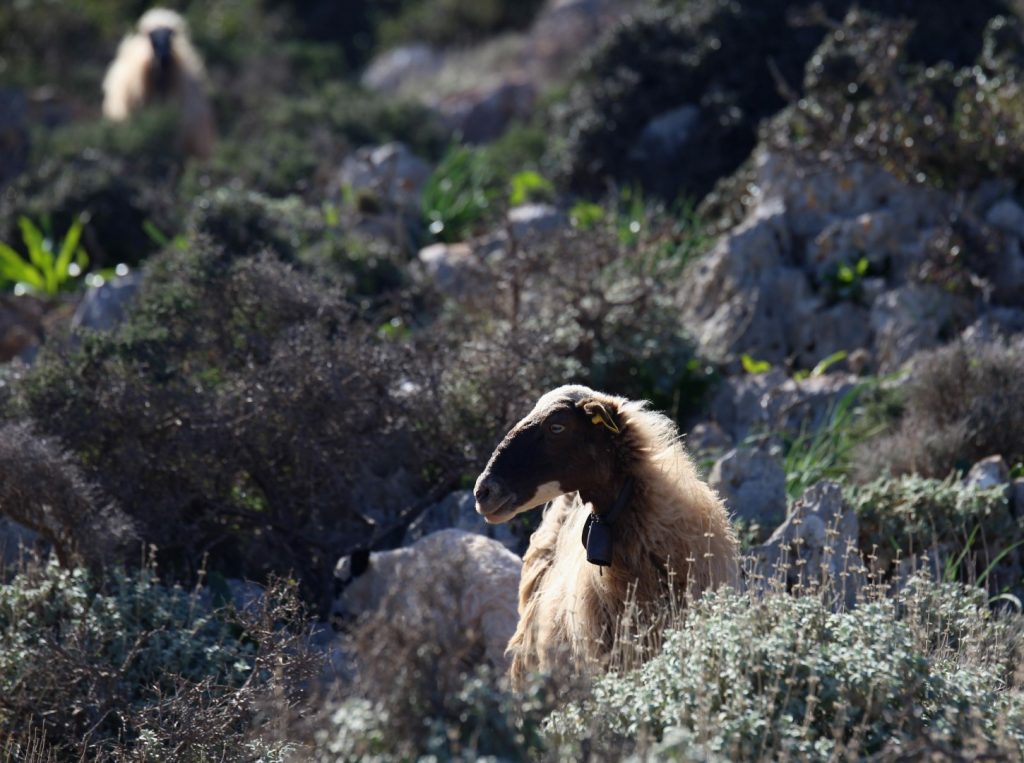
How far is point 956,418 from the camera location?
31.9 feet

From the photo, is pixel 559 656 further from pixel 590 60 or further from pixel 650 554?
pixel 590 60

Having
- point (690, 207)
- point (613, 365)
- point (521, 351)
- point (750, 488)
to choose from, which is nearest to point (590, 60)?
point (690, 207)

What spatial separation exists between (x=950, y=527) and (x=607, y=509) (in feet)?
10.1

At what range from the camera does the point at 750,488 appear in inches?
348

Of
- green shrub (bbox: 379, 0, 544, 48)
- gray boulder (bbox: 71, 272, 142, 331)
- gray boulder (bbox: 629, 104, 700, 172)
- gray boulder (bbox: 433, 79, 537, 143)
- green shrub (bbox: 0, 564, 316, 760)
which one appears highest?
green shrub (bbox: 0, 564, 316, 760)

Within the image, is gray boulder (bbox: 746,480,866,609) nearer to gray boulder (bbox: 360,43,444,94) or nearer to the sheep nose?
the sheep nose

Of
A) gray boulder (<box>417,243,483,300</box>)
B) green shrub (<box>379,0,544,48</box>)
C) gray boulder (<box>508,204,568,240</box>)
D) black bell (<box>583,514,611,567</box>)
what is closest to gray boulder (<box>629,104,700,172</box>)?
gray boulder (<box>508,204,568,240</box>)

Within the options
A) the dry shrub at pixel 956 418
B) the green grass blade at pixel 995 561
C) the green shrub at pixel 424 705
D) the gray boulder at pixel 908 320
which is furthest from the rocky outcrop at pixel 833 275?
the green shrub at pixel 424 705

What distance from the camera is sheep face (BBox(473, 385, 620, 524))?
6.17 m

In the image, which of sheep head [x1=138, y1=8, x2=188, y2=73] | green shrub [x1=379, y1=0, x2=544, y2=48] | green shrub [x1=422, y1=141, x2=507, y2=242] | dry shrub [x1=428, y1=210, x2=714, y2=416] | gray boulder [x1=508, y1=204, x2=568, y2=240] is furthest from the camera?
green shrub [x1=379, y1=0, x2=544, y2=48]

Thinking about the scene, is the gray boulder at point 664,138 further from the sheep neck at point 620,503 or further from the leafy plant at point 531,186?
the sheep neck at point 620,503

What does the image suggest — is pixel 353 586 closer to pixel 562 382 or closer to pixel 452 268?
pixel 562 382

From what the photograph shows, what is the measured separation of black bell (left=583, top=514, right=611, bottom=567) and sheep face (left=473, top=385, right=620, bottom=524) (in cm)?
19

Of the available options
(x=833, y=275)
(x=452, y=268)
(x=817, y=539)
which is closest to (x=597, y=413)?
(x=817, y=539)
